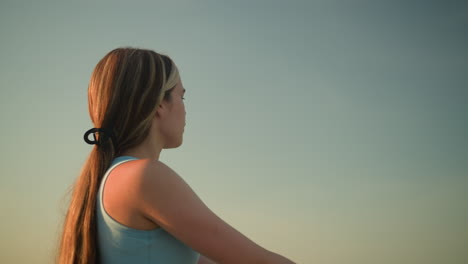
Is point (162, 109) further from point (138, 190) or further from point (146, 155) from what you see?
point (138, 190)

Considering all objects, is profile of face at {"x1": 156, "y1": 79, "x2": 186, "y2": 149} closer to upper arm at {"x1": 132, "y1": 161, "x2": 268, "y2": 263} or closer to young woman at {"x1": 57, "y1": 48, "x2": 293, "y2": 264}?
young woman at {"x1": 57, "y1": 48, "x2": 293, "y2": 264}

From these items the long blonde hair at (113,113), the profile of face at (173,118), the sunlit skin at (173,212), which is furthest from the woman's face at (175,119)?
the sunlit skin at (173,212)

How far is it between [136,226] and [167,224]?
219mm

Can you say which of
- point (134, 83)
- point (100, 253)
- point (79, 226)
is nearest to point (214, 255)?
point (100, 253)

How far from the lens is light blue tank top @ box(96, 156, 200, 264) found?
7.25ft

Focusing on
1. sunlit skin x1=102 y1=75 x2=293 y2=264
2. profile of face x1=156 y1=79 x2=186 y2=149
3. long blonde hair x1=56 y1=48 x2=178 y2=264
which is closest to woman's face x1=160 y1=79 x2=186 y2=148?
profile of face x1=156 y1=79 x2=186 y2=149

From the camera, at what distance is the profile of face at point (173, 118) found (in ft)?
9.50

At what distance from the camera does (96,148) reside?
2637 mm

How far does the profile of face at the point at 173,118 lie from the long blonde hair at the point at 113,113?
0.38 ft

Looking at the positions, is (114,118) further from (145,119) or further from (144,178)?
(144,178)

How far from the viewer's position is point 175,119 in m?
3.01

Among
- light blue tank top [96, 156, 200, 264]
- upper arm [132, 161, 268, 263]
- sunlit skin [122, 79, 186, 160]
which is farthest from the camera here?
sunlit skin [122, 79, 186, 160]

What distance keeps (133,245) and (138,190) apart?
36cm

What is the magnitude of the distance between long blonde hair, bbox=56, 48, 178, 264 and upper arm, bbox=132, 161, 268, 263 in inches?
21.5
